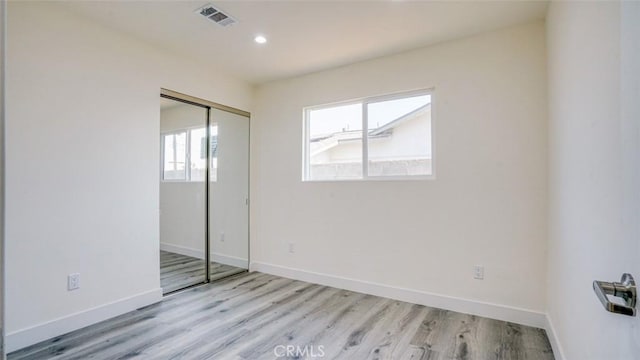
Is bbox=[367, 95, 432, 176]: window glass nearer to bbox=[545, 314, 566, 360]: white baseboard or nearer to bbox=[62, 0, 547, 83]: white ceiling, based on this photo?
bbox=[62, 0, 547, 83]: white ceiling

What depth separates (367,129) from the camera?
3441mm

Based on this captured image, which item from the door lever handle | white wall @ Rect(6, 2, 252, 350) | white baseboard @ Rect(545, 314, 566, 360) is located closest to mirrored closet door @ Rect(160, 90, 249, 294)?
white wall @ Rect(6, 2, 252, 350)

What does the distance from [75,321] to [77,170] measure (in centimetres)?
119

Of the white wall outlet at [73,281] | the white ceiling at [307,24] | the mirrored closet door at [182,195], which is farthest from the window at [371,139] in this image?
the white wall outlet at [73,281]

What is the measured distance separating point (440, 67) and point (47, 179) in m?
3.42

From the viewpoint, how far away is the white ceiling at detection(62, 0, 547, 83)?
235cm

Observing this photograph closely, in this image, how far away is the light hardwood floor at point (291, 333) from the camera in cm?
211

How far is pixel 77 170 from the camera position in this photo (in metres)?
2.46

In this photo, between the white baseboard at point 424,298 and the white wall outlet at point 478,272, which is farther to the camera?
the white wall outlet at point 478,272

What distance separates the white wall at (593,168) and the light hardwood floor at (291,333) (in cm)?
54

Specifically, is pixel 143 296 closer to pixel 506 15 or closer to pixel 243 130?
pixel 243 130

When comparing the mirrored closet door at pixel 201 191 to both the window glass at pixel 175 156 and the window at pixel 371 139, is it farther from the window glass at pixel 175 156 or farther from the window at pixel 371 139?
the window at pixel 371 139

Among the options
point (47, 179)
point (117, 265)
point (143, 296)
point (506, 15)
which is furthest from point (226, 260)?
point (506, 15)

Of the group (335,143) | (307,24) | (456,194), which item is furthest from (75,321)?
(456,194)
